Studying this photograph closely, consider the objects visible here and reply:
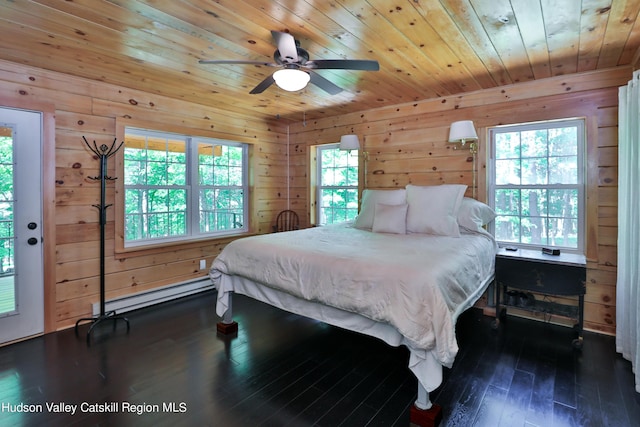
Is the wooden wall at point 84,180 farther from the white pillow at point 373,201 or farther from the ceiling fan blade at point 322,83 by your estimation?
the white pillow at point 373,201

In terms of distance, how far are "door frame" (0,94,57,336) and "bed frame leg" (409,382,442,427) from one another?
10.2ft

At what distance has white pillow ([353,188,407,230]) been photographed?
353cm

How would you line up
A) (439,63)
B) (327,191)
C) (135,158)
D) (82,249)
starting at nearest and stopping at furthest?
1. (439,63)
2. (82,249)
3. (135,158)
4. (327,191)

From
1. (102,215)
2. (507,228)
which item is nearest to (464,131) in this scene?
(507,228)

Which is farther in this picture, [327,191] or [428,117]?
[327,191]

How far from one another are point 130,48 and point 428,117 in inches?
118

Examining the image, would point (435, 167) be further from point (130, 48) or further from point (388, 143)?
point (130, 48)

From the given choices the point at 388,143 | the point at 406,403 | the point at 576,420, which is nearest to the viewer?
the point at 576,420

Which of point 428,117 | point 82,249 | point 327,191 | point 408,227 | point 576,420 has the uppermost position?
point 428,117

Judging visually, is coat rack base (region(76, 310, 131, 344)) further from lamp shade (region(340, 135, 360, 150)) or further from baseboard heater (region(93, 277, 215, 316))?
lamp shade (region(340, 135, 360, 150))

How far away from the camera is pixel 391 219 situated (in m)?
3.25

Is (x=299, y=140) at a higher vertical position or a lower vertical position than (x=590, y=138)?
higher

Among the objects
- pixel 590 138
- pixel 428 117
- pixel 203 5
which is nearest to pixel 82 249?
pixel 203 5

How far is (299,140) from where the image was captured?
5109mm
